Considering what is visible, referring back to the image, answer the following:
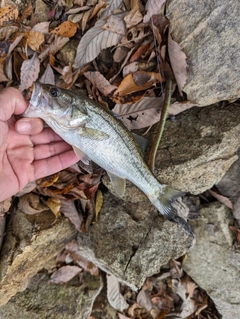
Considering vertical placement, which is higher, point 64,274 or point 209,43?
point 209,43

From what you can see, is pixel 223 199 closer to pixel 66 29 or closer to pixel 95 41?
pixel 95 41

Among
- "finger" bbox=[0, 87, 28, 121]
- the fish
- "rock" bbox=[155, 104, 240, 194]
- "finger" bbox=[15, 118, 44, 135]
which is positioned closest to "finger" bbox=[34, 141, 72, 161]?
"finger" bbox=[15, 118, 44, 135]

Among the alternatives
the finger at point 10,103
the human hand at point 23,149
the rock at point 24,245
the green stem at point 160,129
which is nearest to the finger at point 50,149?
the human hand at point 23,149

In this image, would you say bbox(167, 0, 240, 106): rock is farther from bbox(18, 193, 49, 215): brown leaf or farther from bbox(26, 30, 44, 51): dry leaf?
bbox(18, 193, 49, 215): brown leaf

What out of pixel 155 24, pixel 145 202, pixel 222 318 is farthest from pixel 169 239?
pixel 155 24

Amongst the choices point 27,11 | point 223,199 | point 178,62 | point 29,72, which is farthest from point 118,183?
point 27,11
